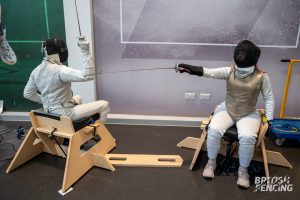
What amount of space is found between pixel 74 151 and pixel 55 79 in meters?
0.61

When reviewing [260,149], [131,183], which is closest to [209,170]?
[260,149]

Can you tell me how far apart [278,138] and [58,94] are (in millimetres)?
2257

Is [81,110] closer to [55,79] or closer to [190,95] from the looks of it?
[55,79]

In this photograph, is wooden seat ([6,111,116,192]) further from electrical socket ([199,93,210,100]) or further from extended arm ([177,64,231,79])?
electrical socket ([199,93,210,100])

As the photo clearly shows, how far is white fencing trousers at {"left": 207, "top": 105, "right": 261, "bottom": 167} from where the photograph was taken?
202 centimetres

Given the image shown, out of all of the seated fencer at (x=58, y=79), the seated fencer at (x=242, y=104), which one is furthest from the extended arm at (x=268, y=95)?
the seated fencer at (x=58, y=79)

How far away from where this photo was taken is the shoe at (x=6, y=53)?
3.09 meters

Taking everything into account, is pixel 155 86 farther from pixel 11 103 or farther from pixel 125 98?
pixel 11 103

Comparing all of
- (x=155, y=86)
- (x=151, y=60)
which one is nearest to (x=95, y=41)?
(x=151, y=60)

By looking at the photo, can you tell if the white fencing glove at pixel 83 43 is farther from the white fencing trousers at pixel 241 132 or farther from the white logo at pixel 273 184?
the white logo at pixel 273 184

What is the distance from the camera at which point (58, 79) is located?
210cm

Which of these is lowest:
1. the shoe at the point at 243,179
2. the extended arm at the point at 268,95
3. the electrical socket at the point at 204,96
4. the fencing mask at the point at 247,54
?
the shoe at the point at 243,179

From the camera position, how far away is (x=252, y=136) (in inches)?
79.0

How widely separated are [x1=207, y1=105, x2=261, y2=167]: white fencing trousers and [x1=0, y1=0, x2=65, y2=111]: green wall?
6.77ft
